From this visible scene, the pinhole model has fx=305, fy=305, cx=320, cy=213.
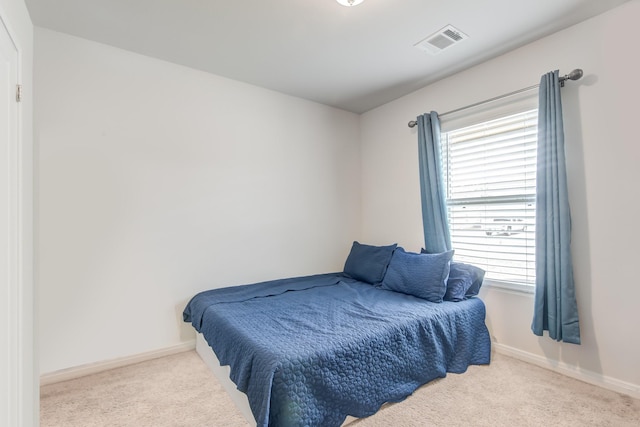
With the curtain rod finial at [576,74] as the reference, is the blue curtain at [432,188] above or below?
below

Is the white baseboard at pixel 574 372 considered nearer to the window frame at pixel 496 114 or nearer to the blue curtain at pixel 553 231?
the blue curtain at pixel 553 231

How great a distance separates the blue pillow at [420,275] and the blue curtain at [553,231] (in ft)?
2.07

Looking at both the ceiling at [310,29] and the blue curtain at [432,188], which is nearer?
the ceiling at [310,29]

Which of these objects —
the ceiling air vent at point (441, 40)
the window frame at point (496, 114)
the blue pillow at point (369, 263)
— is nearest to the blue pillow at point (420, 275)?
the blue pillow at point (369, 263)

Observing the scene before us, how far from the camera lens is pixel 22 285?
1143mm

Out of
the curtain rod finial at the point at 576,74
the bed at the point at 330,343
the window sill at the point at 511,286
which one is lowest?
the bed at the point at 330,343

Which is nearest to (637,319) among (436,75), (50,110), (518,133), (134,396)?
(518,133)

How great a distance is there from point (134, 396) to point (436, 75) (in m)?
3.41

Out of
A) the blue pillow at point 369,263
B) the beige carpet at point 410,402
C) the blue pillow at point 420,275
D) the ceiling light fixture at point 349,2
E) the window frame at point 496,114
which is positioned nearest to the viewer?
the beige carpet at point 410,402

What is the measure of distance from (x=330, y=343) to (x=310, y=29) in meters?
2.04

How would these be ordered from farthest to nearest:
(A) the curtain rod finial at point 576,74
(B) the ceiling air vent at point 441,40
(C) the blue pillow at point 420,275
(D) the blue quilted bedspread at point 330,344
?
(C) the blue pillow at point 420,275
(B) the ceiling air vent at point 441,40
(A) the curtain rod finial at point 576,74
(D) the blue quilted bedspread at point 330,344

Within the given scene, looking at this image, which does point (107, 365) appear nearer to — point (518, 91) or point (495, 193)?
point (495, 193)

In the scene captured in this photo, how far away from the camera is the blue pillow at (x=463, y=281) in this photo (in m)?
2.46

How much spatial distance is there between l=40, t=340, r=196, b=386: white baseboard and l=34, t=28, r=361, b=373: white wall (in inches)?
1.4
